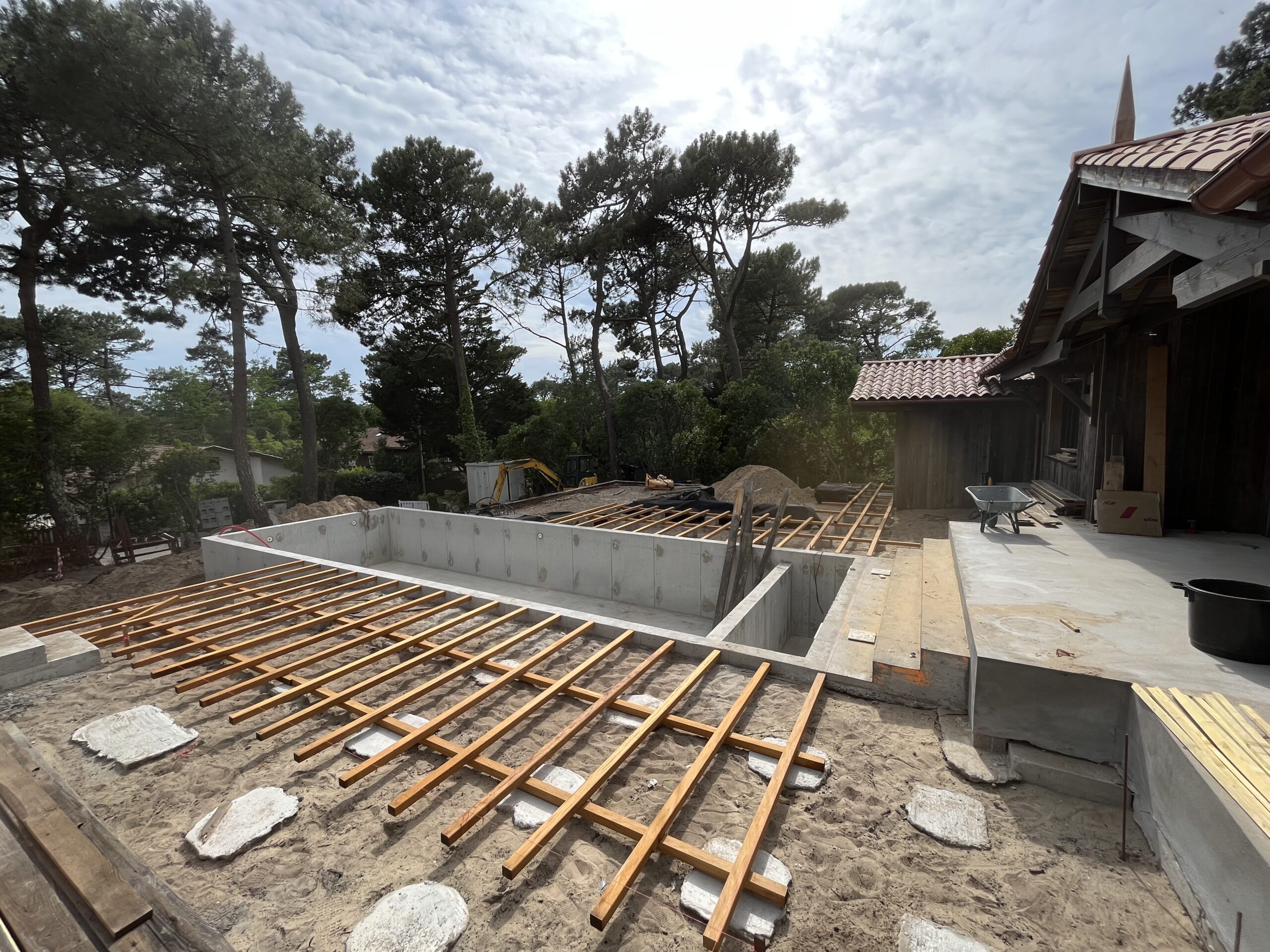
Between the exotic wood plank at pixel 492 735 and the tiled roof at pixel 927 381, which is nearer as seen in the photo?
the exotic wood plank at pixel 492 735

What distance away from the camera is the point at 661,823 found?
2.22m

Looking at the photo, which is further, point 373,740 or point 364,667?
point 364,667

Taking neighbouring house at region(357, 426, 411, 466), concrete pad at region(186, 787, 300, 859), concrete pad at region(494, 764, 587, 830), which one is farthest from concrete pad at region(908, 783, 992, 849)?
neighbouring house at region(357, 426, 411, 466)

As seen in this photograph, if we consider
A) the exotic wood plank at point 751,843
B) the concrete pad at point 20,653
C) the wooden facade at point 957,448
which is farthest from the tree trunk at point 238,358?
the wooden facade at point 957,448

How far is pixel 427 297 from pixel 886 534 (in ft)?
62.7

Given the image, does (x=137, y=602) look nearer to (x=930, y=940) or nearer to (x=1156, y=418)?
(x=930, y=940)

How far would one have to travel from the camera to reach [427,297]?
20562 millimetres

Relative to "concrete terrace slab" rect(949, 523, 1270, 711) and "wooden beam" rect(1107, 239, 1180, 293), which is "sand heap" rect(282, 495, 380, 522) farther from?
"wooden beam" rect(1107, 239, 1180, 293)

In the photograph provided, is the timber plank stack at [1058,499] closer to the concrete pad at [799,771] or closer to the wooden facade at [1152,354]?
the wooden facade at [1152,354]

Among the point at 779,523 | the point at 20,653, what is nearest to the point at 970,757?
the point at 779,523

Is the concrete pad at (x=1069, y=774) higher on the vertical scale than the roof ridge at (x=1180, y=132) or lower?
lower

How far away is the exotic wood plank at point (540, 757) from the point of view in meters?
2.29

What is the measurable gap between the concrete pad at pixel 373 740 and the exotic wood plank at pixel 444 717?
0.05 m

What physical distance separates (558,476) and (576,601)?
1139cm
